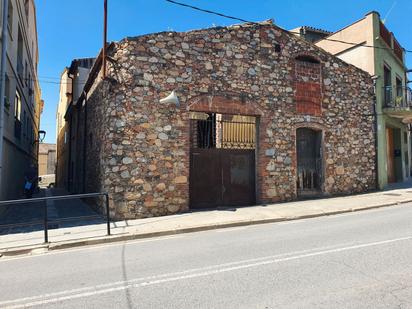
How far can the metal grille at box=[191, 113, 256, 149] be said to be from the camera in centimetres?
1155

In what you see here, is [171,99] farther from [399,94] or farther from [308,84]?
[399,94]

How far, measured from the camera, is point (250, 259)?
209 inches

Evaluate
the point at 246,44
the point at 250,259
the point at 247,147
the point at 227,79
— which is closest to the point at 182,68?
the point at 227,79

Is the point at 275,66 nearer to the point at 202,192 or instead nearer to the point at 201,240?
the point at 202,192

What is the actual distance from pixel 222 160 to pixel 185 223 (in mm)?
3401

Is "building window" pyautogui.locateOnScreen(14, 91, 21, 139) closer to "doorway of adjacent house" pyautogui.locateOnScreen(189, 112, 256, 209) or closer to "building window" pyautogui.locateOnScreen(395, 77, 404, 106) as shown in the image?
"doorway of adjacent house" pyautogui.locateOnScreen(189, 112, 256, 209)

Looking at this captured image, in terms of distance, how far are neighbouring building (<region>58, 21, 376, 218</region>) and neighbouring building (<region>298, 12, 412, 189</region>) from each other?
1.19m

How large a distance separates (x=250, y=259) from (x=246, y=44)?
345 inches

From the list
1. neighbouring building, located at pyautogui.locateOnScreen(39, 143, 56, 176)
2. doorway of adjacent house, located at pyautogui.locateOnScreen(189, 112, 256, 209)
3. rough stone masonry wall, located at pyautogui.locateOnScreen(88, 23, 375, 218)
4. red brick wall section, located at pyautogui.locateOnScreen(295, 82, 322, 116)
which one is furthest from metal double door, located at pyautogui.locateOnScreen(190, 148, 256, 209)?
neighbouring building, located at pyautogui.locateOnScreen(39, 143, 56, 176)

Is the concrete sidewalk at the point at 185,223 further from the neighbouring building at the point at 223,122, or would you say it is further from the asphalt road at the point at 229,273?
the neighbouring building at the point at 223,122

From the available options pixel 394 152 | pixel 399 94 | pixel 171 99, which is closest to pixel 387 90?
pixel 399 94

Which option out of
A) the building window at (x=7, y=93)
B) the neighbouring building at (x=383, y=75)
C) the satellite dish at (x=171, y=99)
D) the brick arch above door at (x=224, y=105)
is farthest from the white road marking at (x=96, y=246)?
the neighbouring building at (x=383, y=75)

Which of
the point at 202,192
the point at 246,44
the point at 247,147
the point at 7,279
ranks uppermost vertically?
the point at 246,44

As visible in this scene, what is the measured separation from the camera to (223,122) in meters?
11.8
